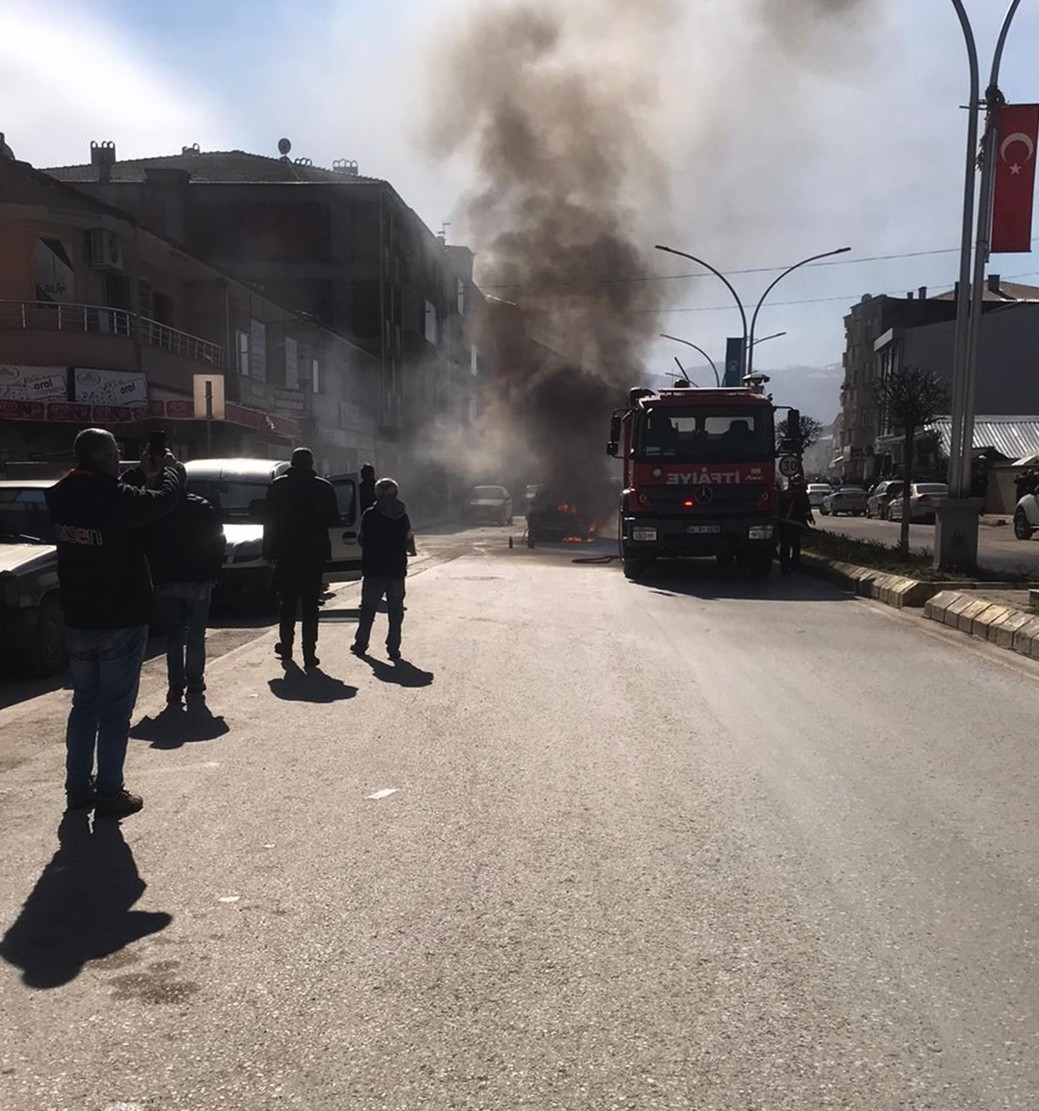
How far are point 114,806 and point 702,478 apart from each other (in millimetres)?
12454

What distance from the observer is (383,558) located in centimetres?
964

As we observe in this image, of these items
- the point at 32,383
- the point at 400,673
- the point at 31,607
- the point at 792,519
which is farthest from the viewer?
the point at 32,383

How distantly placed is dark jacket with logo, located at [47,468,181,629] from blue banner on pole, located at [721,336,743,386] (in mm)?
33994

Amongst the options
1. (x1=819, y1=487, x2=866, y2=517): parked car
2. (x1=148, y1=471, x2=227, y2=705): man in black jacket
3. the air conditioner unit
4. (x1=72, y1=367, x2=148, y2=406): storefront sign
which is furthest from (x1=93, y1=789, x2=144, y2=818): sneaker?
(x1=819, y1=487, x2=866, y2=517): parked car

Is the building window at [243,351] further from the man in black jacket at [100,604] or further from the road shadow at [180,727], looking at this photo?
the man in black jacket at [100,604]

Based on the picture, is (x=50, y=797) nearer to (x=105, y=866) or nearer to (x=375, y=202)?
(x=105, y=866)

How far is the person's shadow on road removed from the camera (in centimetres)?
344

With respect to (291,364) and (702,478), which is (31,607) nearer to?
(702,478)

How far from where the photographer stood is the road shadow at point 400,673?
27.2 ft

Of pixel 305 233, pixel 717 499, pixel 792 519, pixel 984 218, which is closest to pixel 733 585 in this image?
pixel 717 499

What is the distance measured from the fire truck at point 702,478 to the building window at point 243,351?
1837 centimetres

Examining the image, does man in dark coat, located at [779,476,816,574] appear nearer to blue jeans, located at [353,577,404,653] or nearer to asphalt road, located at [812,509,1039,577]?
asphalt road, located at [812,509,1039,577]

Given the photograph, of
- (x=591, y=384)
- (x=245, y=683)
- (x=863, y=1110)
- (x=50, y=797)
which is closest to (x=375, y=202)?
(x=591, y=384)

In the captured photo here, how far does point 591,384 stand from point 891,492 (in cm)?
1401
